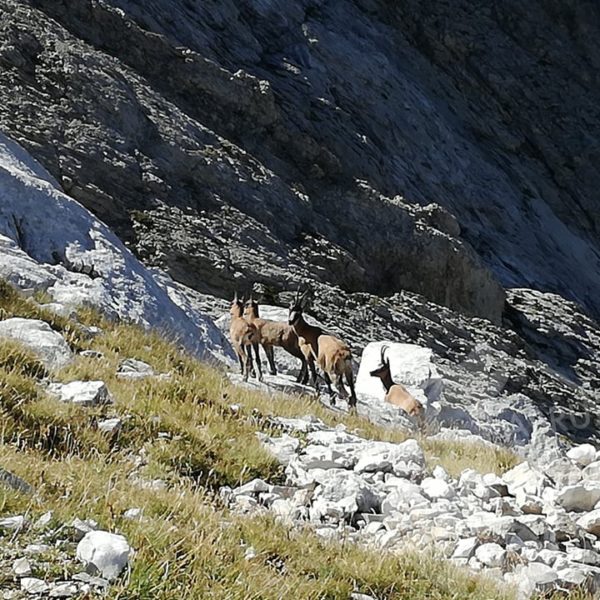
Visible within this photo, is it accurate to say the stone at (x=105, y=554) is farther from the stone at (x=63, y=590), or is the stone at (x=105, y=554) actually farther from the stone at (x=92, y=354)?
the stone at (x=92, y=354)

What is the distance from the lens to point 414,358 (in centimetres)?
2080

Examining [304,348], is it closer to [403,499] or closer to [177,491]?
[403,499]

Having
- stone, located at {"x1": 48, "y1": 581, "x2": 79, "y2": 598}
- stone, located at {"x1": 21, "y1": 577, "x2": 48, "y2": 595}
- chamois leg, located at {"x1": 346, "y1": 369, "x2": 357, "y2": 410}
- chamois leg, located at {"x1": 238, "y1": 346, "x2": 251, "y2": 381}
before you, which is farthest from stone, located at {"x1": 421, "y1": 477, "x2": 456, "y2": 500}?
chamois leg, located at {"x1": 238, "y1": 346, "x2": 251, "y2": 381}

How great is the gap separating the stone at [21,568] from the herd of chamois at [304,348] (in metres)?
9.83

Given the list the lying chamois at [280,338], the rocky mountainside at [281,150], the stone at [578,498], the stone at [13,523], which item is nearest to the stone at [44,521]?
the stone at [13,523]

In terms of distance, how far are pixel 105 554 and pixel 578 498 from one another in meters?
4.50

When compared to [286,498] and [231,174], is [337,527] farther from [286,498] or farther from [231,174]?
[231,174]

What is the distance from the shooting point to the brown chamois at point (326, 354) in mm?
14883

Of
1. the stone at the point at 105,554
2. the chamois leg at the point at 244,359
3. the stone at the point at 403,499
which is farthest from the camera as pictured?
the chamois leg at the point at 244,359

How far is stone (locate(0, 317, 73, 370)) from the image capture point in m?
8.17

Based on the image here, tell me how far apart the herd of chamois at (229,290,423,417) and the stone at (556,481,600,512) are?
6692 mm

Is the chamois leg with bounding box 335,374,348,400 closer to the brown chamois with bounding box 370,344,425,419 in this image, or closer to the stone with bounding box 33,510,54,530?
the brown chamois with bounding box 370,344,425,419

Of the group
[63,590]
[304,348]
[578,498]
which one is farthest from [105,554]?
[304,348]

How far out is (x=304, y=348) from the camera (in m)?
15.9
